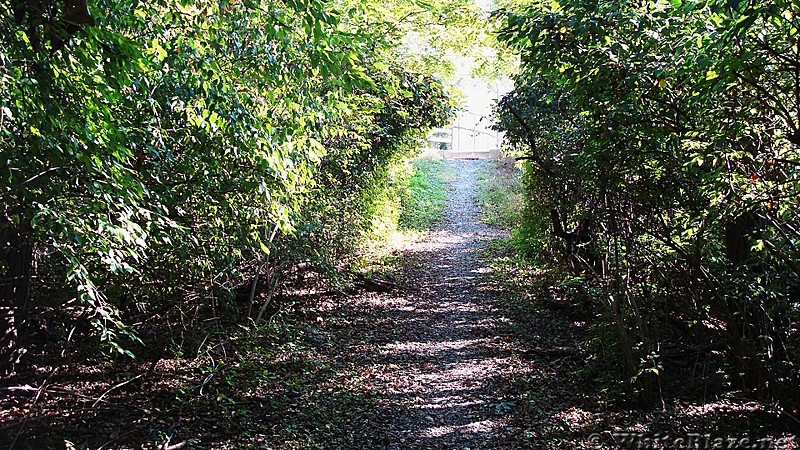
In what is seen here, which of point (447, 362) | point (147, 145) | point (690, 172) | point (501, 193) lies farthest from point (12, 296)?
point (501, 193)

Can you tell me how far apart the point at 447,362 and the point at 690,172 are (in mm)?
4218

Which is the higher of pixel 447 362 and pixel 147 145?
pixel 147 145

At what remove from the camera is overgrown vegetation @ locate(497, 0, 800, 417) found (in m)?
3.68

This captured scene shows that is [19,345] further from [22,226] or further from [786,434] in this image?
[786,434]

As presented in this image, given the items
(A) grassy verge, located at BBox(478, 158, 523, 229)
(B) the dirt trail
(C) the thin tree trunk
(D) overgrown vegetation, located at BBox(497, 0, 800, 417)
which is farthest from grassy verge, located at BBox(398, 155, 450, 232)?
(C) the thin tree trunk

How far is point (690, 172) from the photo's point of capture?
177 inches

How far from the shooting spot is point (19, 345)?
20.0ft

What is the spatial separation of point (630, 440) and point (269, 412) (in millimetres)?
3468

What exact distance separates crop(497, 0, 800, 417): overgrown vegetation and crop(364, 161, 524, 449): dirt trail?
1506 millimetres

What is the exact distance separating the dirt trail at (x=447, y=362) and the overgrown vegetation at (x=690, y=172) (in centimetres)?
151

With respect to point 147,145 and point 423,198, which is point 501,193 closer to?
point 423,198

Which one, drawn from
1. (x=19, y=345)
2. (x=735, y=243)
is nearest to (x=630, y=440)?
(x=735, y=243)

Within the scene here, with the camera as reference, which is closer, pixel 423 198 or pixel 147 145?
pixel 147 145

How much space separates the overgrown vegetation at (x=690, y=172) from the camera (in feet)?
12.1
